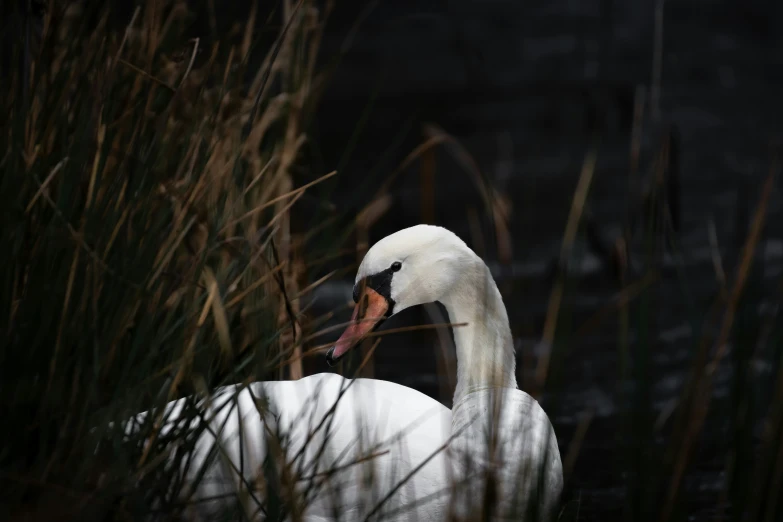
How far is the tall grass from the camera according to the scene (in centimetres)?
226

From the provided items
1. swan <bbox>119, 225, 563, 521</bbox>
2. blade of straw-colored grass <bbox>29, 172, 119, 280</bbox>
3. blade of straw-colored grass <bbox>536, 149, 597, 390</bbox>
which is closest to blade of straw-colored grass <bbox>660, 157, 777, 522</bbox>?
blade of straw-colored grass <bbox>536, 149, 597, 390</bbox>

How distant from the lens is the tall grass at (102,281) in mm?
2264

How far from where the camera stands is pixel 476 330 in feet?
11.6

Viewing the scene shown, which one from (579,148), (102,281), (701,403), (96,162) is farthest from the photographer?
(579,148)

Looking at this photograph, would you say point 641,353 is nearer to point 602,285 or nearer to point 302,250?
point 302,250

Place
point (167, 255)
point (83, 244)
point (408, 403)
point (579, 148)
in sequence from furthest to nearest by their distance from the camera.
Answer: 1. point (579, 148)
2. point (408, 403)
3. point (167, 255)
4. point (83, 244)

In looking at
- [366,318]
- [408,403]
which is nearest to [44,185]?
[366,318]

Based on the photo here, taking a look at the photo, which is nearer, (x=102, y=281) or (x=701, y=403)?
(x=701, y=403)

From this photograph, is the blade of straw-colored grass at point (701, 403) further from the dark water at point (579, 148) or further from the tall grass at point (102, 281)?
the tall grass at point (102, 281)

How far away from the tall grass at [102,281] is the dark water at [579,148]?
1.72 feet

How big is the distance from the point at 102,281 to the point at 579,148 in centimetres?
584

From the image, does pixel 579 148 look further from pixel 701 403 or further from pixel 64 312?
pixel 701 403

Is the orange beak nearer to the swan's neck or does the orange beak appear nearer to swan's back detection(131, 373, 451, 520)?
swan's back detection(131, 373, 451, 520)

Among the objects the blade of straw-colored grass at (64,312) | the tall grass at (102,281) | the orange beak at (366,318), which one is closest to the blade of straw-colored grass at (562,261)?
the tall grass at (102,281)
